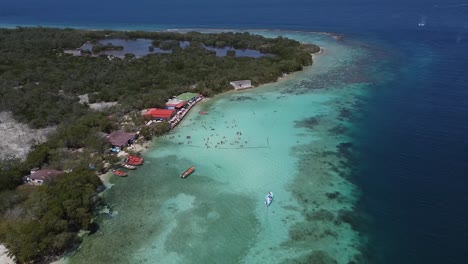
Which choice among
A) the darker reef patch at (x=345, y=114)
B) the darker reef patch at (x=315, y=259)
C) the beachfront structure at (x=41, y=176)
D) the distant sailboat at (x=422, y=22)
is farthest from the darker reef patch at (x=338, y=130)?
the distant sailboat at (x=422, y=22)

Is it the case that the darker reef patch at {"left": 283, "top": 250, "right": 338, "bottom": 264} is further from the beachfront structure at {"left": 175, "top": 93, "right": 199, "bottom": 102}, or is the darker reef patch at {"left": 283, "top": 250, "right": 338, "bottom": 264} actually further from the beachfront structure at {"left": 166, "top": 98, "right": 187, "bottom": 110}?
the beachfront structure at {"left": 175, "top": 93, "right": 199, "bottom": 102}

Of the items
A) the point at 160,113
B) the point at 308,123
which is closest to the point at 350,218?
the point at 308,123

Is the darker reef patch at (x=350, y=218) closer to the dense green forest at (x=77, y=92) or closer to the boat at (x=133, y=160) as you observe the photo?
the dense green forest at (x=77, y=92)

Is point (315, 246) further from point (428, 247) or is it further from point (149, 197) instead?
point (149, 197)

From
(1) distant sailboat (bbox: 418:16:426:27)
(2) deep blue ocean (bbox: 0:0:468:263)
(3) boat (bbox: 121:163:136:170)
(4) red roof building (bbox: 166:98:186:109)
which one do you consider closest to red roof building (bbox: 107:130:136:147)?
(3) boat (bbox: 121:163:136:170)

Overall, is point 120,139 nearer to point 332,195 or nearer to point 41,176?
point 41,176
